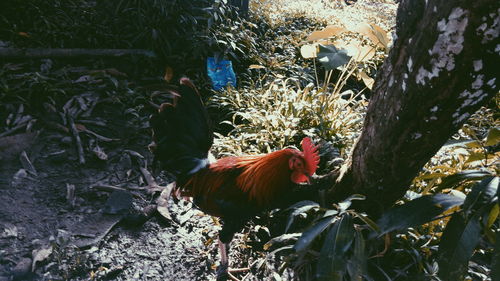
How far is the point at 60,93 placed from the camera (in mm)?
3773

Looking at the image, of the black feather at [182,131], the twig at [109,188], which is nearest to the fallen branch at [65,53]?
the twig at [109,188]

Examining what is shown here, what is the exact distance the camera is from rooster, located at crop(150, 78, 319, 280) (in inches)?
86.5

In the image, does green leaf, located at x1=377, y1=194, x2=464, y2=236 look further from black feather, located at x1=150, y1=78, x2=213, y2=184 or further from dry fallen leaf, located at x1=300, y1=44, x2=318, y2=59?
dry fallen leaf, located at x1=300, y1=44, x2=318, y2=59

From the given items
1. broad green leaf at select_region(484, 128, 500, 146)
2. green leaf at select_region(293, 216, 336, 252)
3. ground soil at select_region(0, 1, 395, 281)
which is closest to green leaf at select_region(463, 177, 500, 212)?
broad green leaf at select_region(484, 128, 500, 146)

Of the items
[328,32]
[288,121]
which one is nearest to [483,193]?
[328,32]

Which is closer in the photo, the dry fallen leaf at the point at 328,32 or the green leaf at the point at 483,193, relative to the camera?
the green leaf at the point at 483,193

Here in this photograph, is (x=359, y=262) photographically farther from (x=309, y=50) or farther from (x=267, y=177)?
(x=309, y=50)

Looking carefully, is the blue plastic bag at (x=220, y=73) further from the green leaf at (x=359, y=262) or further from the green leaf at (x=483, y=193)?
the green leaf at (x=483, y=193)

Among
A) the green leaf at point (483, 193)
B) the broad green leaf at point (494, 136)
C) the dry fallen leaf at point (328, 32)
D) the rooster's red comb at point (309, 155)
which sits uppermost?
the dry fallen leaf at point (328, 32)

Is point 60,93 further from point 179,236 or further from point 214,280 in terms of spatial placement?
point 214,280

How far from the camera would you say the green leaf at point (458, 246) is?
4.32ft

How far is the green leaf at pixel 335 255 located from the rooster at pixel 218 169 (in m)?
0.61

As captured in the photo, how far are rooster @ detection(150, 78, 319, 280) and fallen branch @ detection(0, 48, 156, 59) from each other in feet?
7.35

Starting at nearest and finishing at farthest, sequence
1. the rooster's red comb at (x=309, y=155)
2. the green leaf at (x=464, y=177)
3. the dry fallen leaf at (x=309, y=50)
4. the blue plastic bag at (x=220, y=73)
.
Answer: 1. the green leaf at (x=464, y=177)
2. the rooster's red comb at (x=309, y=155)
3. the dry fallen leaf at (x=309, y=50)
4. the blue plastic bag at (x=220, y=73)
